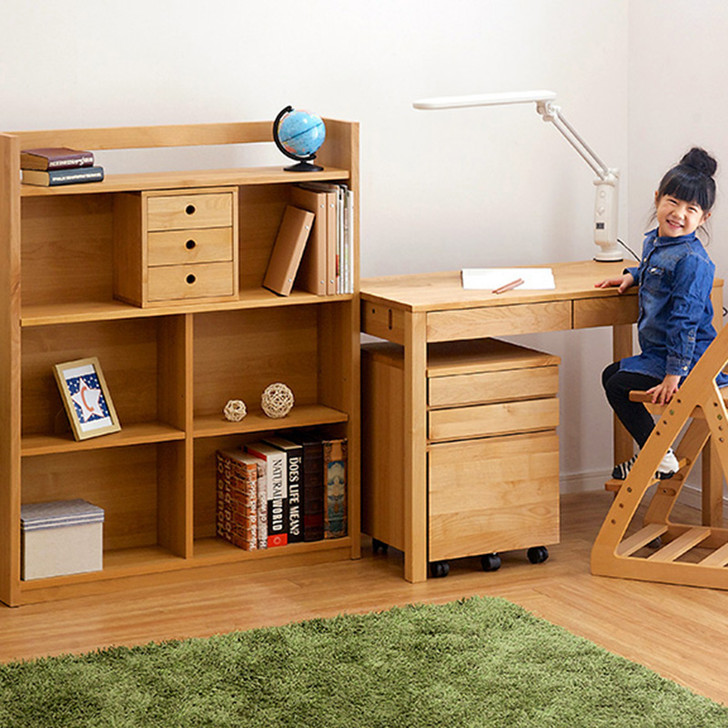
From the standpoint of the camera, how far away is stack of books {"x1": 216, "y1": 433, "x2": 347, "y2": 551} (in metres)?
3.55

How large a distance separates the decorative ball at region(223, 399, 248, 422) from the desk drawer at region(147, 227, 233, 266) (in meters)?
0.41

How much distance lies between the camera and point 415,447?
340 centimetres

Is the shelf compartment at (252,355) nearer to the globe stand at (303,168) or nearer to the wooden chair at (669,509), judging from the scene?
the globe stand at (303,168)

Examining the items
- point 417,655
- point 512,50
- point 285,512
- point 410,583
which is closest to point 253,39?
point 512,50

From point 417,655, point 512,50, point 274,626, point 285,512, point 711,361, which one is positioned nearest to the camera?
point 417,655

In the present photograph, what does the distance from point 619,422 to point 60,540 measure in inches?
71.9

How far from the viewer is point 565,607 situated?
128 inches

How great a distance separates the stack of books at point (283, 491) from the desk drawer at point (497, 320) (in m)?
0.46

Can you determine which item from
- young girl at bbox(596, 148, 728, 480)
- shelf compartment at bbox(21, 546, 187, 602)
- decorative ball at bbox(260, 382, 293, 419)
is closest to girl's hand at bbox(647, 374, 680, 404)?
young girl at bbox(596, 148, 728, 480)

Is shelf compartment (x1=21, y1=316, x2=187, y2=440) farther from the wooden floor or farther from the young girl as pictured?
the young girl

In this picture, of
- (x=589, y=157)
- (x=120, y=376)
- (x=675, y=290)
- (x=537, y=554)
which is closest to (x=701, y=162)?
(x=675, y=290)

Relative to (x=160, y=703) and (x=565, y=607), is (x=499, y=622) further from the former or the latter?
(x=160, y=703)

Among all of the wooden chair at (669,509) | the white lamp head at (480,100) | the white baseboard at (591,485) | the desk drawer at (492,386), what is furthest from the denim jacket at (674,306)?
the white baseboard at (591,485)

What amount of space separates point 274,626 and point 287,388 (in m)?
0.76
